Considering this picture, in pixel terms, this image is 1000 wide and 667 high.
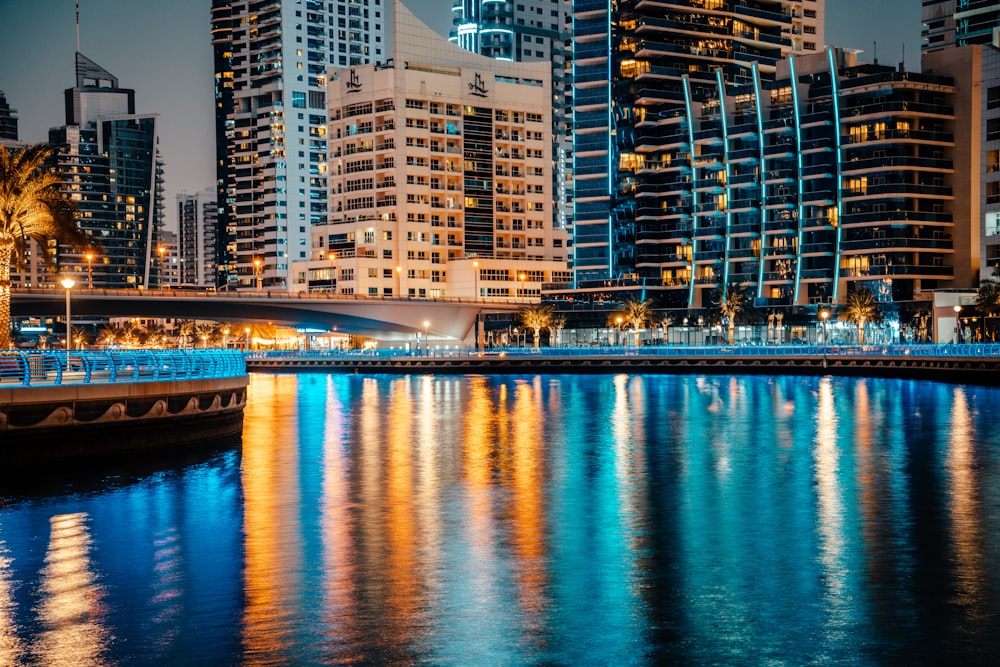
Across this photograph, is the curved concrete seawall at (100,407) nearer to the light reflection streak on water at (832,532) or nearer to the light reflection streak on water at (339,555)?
the light reflection streak on water at (339,555)

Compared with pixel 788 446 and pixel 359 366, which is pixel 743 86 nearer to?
pixel 359 366

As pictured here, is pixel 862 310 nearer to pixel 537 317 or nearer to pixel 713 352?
pixel 713 352

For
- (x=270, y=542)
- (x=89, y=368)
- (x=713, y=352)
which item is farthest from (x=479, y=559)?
(x=713, y=352)

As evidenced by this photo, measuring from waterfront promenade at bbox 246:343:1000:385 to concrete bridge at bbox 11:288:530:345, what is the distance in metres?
6.27

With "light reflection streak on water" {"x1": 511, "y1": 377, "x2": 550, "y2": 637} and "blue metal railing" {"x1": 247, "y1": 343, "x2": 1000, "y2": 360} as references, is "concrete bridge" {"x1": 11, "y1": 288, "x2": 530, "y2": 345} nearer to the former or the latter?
"blue metal railing" {"x1": 247, "y1": 343, "x2": 1000, "y2": 360}

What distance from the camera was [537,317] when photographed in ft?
565

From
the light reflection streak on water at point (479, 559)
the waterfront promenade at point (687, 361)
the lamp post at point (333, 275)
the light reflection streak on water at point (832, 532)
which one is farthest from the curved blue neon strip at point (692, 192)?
the light reflection streak on water at point (479, 559)

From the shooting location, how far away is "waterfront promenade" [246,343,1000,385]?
104 metres

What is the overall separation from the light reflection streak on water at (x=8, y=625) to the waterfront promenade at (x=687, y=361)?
86505mm

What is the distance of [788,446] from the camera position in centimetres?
5078

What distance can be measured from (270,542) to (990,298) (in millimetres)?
106812

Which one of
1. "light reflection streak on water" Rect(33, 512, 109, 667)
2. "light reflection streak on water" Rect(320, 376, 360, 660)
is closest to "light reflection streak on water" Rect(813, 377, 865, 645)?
"light reflection streak on water" Rect(320, 376, 360, 660)

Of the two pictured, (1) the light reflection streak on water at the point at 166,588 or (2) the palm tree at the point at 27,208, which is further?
(2) the palm tree at the point at 27,208

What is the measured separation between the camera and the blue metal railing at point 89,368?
4012cm
